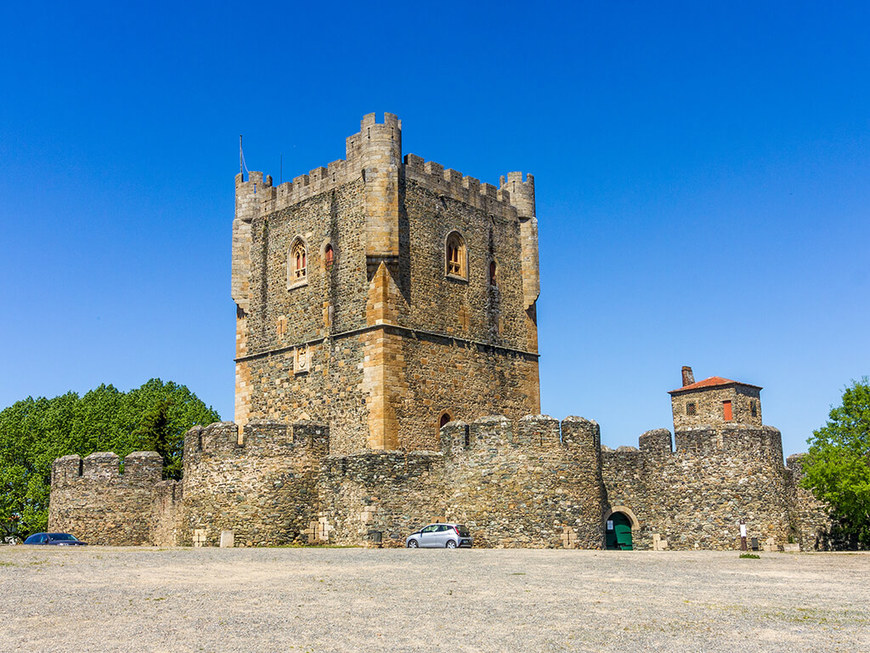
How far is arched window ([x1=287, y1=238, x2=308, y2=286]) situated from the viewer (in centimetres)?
3525

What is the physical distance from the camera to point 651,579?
16.8 meters

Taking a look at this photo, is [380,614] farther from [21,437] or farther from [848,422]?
[21,437]

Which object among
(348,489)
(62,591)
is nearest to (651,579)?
(62,591)

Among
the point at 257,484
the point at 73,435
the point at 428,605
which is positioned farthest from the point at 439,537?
the point at 73,435

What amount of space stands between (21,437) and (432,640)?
143ft

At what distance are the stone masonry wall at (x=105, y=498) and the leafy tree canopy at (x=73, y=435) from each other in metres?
13.4

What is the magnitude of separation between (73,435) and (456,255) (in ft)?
79.8

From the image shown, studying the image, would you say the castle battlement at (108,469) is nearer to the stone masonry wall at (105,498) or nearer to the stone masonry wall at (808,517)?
the stone masonry wall at (105,498)

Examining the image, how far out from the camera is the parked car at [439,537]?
1026 inches

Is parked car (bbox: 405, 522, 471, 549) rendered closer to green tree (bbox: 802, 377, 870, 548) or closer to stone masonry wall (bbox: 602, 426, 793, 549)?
stone masonry wall (bbox: 602, 426, 793, 549)

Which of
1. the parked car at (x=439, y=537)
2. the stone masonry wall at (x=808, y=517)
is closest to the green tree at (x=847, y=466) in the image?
the stone masonry wall at (x=808, y=517)

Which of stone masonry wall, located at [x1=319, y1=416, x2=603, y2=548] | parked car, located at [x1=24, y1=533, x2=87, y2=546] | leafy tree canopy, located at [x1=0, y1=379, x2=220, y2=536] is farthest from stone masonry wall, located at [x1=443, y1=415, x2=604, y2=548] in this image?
leafy tree canopy, located at [x1=0, y1=379, x2=220, y2=536]

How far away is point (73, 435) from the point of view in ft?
159

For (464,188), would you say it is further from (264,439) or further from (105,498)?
(105,498)
